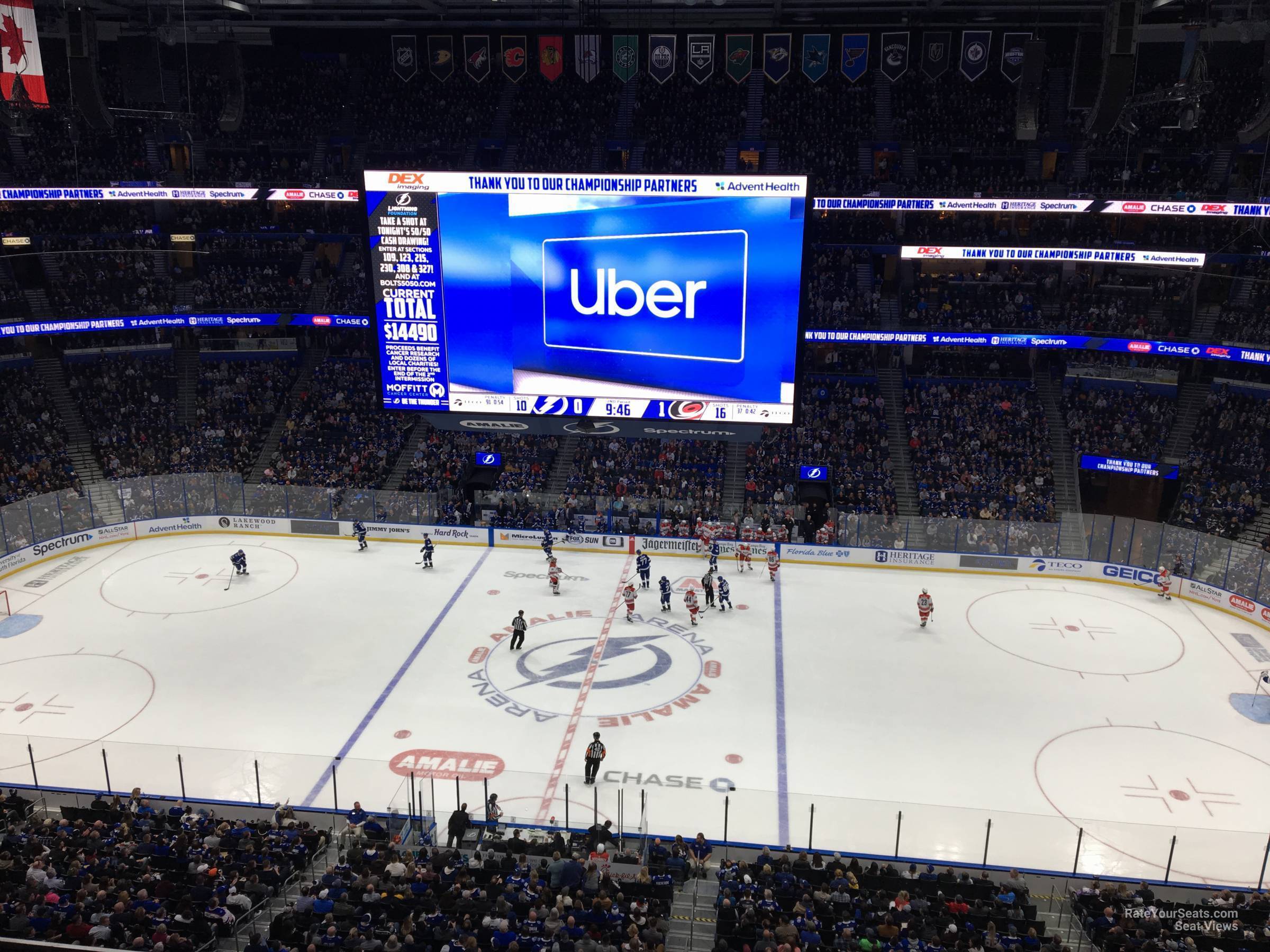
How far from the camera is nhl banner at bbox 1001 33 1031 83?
106 ft

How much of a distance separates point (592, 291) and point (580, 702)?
874 cm

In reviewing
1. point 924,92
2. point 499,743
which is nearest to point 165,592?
point 499,743

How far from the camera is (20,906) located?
1105cm

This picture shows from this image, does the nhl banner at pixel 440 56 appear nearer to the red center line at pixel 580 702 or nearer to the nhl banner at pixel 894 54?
the nhl banner at pixel 894 54

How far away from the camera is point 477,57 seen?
34781mm

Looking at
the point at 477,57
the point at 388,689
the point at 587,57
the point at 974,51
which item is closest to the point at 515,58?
the point at 477,57

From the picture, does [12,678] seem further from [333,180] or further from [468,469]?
[333,180]

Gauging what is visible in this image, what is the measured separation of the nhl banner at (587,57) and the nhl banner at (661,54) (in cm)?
178

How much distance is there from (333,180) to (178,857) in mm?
27437

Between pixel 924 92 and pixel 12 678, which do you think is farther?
pixel 924 92

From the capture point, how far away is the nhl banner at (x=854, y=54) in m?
32.8

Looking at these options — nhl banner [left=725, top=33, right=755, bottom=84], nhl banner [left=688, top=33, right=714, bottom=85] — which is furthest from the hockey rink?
nhl banner [left=688, top=33, right=714, bottom=85]

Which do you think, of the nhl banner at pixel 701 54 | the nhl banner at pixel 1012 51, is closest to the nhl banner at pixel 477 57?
the nhl banner at pixel 701 54

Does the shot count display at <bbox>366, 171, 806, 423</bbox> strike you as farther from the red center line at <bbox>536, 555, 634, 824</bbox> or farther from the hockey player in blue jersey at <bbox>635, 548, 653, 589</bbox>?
the hockey player in blue jersey at <bbox>635, 548, 653, 589</bbox>
